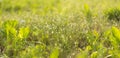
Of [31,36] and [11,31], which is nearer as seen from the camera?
[11,31]

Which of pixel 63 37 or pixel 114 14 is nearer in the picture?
pixel 63 37

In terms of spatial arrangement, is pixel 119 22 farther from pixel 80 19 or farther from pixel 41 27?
pixel 41 27

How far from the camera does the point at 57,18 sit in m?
3.82

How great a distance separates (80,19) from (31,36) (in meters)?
0.81

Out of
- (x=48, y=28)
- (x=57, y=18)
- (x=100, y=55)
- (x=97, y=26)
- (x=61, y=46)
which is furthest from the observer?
(x=57, y=18)

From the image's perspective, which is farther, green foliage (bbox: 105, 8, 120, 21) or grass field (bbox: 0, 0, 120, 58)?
green foliage (bbox: 105, 8, 120, 21)

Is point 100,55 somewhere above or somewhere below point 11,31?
below

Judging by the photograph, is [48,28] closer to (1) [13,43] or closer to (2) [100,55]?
(1) [13,43]

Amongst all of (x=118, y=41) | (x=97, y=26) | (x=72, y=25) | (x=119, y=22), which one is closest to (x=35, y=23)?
(x=72, y=25)

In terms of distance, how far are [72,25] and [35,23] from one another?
0.52 m

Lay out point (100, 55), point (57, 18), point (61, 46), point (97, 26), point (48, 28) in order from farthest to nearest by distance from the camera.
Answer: point (57, 18) → point (97, 26) → point (48, 28) → point (61, 46) → point (100, 55)

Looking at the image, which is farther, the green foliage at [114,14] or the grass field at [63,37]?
the green foliage at [114,14]

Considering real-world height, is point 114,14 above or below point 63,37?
above

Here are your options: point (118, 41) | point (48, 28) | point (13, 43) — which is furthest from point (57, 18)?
point (118, 41)
